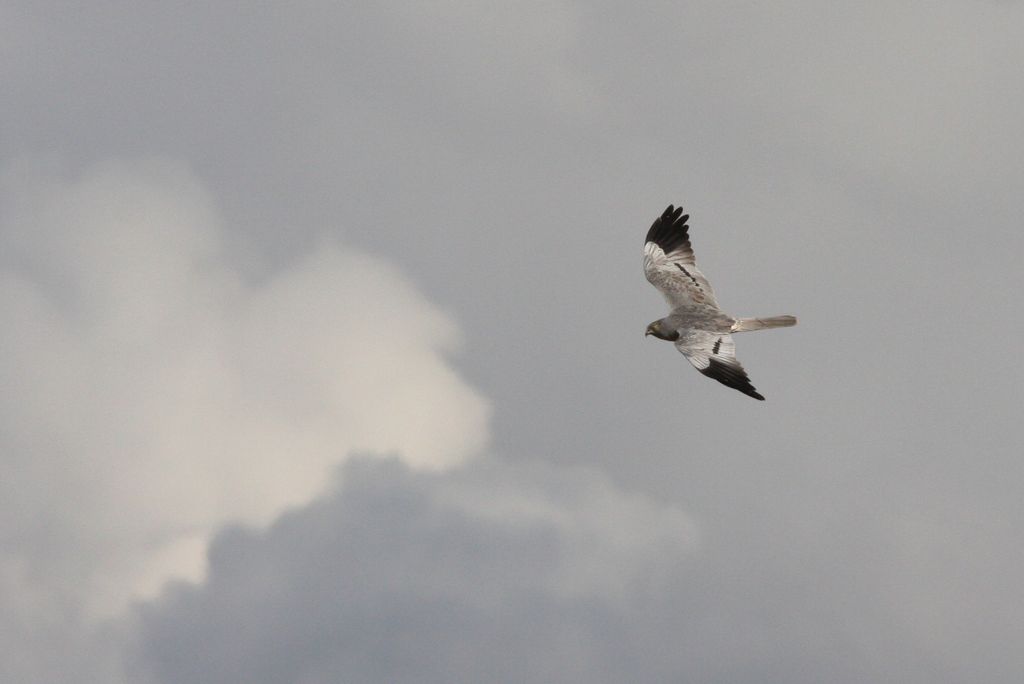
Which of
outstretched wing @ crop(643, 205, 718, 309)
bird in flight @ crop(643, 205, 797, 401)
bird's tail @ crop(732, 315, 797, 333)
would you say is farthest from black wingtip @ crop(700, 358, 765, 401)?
outstretched wing @ crop(643, 205, 718, 309)

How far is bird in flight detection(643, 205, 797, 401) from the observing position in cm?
4488

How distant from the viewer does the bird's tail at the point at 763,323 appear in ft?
155

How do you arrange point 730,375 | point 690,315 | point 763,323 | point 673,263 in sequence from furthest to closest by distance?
point 673,263
point 690,315
point 763,323
point 730,375

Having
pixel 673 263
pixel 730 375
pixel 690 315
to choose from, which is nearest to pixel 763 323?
pixel 690 315

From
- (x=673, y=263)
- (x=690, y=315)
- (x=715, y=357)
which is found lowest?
(x=715, y=357)

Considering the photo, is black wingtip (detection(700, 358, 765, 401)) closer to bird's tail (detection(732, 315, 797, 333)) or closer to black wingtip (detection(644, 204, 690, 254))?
bird's tail (detection(732, 315, 797, 333))

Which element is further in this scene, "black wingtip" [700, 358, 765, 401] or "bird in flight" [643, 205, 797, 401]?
"bird in flight" [643, 205, 797, 401]

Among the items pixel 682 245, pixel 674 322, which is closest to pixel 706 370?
pixel 674 322

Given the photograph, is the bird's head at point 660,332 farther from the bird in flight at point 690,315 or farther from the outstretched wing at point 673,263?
the outstretched wing at point 673,263

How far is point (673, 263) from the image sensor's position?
176 ft

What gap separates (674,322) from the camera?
48.4 meters

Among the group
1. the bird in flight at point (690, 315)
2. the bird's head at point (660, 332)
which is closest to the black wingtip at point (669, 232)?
the bird in flight at point (690, 315)

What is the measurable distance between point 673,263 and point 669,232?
168 cm

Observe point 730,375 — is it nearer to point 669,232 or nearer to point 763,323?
point 763,323
